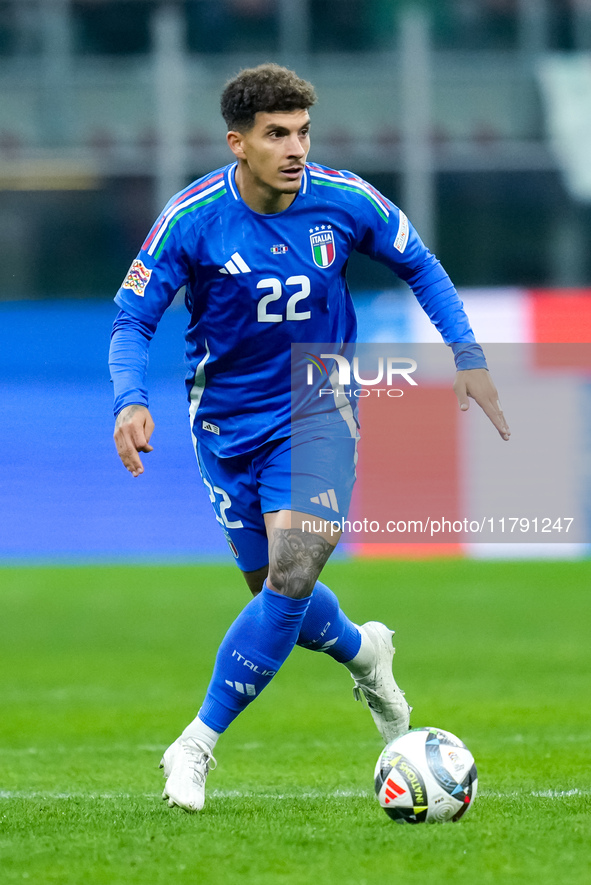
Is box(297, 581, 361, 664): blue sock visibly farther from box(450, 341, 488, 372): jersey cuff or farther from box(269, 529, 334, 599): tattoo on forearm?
box(450, 341, 488, 372): jersey cuff

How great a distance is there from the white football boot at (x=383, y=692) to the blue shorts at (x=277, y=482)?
0.52 meters

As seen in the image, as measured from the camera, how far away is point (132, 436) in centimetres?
370

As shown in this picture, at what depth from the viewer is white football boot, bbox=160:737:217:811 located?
384 cm

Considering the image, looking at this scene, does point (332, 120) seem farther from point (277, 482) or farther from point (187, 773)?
point (187, 773)

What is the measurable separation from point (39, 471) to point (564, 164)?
7358 mm

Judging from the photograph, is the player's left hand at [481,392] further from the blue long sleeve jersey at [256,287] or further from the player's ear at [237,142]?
the player's ear at [237,142]

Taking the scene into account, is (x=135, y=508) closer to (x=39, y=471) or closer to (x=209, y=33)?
(x=39, y=471)

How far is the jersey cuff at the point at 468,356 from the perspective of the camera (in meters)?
4.08

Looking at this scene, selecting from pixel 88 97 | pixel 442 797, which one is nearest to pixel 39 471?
pixel 88 97

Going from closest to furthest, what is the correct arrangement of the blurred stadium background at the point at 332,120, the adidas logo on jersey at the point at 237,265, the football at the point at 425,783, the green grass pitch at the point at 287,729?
the green grass pitch at the point at 287,729 < the football at the point at 425,783 < the adidas logo on jersey at the point at 237,265 < the blurred stadium background at the point at 332,120

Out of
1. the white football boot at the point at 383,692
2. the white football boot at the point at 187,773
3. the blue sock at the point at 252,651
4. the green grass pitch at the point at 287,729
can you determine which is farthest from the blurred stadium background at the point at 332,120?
the white football boot at the point at 187,773

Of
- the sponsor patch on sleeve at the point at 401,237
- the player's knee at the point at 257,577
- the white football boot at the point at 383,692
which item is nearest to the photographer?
the sponsor patch on sleeve at the point at 401,237

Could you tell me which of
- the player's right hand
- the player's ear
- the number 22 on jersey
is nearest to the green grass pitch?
the player's right hand

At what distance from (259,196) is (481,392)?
0.93 meters
